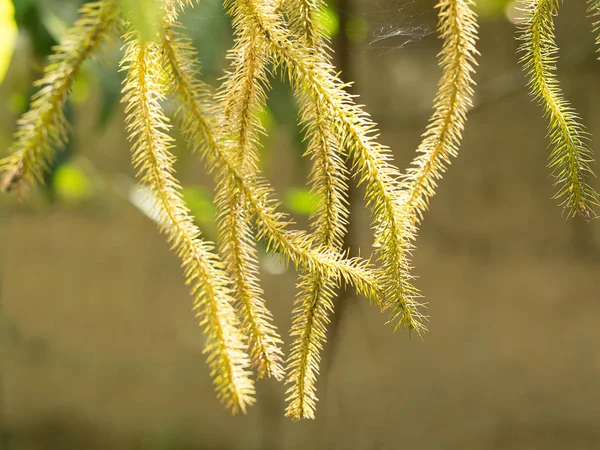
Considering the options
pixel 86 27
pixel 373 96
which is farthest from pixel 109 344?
pixel 86 27

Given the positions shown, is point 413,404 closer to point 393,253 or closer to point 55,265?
point 55,265

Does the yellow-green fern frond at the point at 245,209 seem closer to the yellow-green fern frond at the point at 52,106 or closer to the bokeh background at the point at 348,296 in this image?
the yellow-green fern frond at the point at 52,106

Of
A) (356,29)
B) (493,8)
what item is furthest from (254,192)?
(493,8)

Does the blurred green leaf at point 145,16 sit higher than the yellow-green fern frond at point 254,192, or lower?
higher

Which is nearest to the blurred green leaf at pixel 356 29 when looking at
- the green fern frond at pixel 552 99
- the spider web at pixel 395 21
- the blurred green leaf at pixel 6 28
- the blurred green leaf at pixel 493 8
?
the spider web at pixel 395 21

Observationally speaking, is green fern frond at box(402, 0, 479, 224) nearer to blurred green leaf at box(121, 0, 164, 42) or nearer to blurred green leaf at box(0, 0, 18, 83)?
blurred green leaf at box(121, 0, 164, 42)
